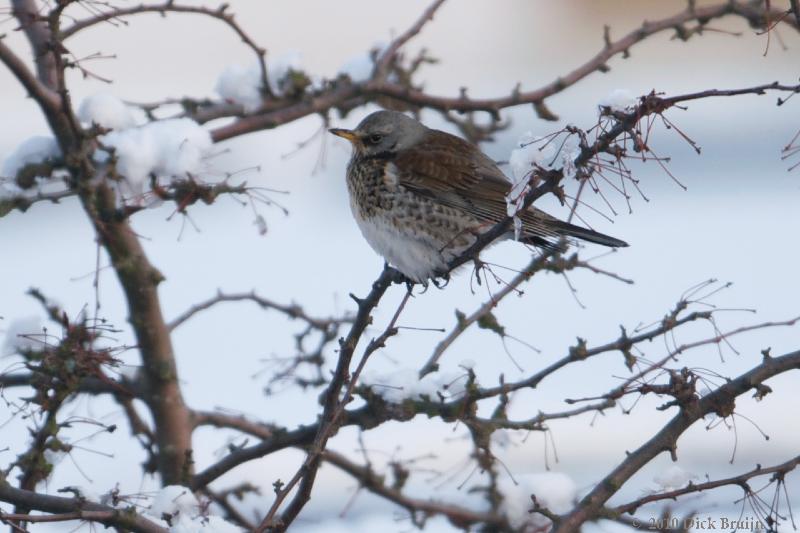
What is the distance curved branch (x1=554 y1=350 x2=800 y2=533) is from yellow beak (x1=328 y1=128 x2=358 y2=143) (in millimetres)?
1909

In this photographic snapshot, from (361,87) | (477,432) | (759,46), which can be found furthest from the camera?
(759,46)

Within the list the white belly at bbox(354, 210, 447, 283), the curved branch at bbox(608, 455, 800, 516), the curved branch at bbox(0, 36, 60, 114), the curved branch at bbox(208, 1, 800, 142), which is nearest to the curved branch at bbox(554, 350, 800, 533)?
the curved branch at bbox(608, 455, 800, 516)

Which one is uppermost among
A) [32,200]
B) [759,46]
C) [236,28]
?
[759,46]

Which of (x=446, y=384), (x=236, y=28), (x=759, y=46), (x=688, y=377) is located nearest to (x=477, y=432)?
(x=446, y=384)

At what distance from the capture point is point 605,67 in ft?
11.4

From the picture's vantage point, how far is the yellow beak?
12.2ft

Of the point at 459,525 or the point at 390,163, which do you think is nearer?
the point at 459,525

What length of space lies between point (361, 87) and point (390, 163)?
0.40 m

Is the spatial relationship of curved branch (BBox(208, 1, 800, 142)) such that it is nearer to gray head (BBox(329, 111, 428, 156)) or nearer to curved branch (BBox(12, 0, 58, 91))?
gray head (BBox(329, 111, 428, 156))

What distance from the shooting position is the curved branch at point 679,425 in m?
2.03

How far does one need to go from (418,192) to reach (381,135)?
1.32 feet

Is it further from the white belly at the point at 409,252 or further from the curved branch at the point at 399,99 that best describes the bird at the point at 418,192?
the curved branch at the point at 399,99

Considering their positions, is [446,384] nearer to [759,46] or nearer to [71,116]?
[71,116]

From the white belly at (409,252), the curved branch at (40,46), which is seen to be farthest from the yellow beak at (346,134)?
the curved branch at (40,46)
